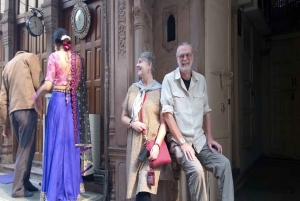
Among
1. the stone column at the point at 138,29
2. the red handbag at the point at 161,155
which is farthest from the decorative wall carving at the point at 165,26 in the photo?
the red handbag at the point at 161,155

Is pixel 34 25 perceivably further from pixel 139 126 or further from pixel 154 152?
pixel 154 152

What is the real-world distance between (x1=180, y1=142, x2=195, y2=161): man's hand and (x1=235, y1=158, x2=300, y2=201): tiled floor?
1674mm

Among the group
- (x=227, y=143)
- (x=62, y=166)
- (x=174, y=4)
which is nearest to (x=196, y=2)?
(x=174, y=4)

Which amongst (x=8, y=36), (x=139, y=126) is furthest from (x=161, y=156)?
(x=8, y=36)

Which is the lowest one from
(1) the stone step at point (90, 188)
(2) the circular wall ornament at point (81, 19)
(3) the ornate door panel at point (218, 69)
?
(1) the stone step at point (90, 188)

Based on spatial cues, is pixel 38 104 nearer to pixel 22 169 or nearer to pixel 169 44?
pixel 22 169

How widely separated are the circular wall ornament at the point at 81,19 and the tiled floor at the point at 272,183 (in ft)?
10.8

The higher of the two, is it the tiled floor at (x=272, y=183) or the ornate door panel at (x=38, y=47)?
the ornate door panel at (x=38, y=47)

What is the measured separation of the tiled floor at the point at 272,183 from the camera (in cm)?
358

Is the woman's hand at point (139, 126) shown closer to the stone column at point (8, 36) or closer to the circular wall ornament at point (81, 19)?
the circular wall ornament at point (81, 19)

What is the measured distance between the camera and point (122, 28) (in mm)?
3221

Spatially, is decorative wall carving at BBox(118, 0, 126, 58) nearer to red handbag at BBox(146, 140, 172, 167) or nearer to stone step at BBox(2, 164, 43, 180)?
red handbag at BBox(146, 140, 172, 167)

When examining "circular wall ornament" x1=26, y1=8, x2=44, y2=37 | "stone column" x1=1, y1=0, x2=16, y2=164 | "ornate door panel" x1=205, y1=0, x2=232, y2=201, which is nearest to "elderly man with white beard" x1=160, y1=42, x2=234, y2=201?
"ornate door panel" x1=205, y1=0, x2=232, y2=201

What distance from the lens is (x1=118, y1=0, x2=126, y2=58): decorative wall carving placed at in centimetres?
319
